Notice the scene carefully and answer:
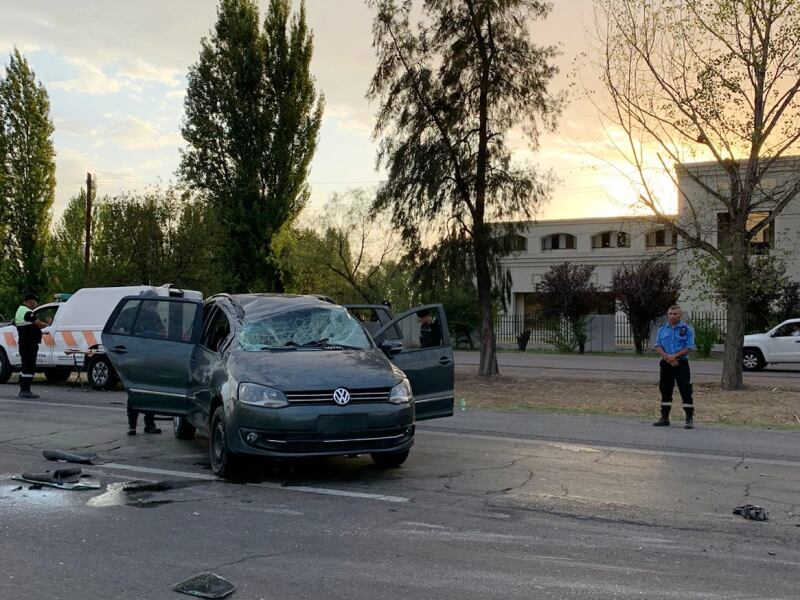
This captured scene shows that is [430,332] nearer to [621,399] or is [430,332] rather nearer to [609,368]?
[621,399]

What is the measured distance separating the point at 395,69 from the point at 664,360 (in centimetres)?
1281

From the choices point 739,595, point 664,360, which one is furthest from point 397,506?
point 664,360

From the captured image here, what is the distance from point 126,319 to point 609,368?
2111 cm

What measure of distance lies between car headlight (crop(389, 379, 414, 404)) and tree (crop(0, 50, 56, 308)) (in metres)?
42.2

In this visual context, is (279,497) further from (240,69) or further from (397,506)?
(240,69)

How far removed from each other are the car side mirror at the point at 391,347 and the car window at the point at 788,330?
73.0 ft

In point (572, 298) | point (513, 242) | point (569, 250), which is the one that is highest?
point (569, 250)

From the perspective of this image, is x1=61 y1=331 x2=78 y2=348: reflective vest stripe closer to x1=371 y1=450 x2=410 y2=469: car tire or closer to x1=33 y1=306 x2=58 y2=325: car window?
x1=33 y1=306 x2=58 y2=325: car window

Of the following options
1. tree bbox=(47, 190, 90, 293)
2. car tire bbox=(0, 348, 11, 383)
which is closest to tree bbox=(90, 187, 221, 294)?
tree bbox=(47, 190, 90, 293)

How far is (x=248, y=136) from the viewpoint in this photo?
Result: 42594mm

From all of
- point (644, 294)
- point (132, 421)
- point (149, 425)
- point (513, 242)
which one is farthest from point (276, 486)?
point (644, 294)

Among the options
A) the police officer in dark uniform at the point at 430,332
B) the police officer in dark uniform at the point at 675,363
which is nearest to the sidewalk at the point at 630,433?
the police officer in dark uniform at the point at 675,363

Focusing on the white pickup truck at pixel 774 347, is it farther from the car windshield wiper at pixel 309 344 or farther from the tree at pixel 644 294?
the car windshield wiper at pixel 309 344

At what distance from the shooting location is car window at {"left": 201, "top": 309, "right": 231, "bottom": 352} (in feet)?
28.5
